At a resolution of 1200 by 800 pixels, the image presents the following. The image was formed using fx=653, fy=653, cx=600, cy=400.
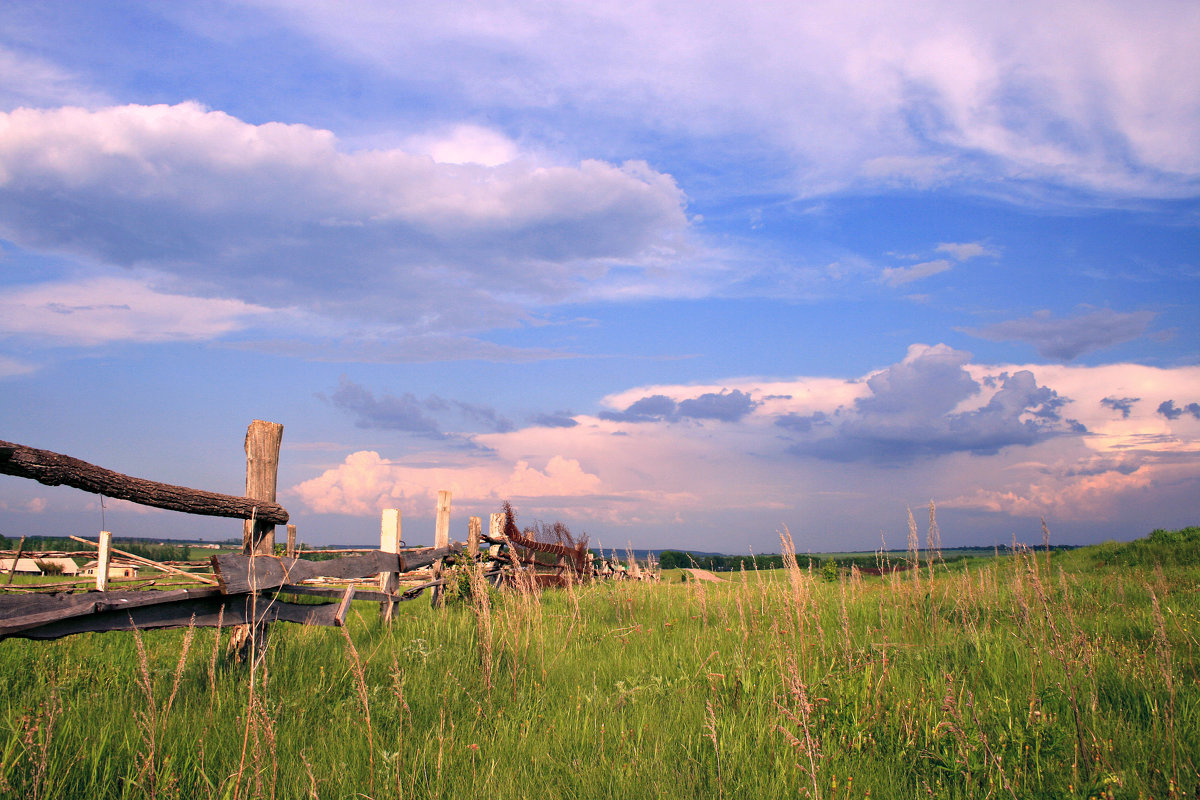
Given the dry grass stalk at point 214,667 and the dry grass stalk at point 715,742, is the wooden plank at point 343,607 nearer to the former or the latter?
the dry grass stalk at point 214,667

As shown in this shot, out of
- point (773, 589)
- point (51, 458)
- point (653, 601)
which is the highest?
point (51, 458)

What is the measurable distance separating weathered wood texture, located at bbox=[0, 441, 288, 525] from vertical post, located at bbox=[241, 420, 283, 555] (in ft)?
0.58

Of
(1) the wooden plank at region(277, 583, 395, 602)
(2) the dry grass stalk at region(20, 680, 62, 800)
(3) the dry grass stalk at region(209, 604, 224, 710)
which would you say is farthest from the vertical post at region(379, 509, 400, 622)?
(2) the dry grass stalk at region(20, 680, 62, 800)

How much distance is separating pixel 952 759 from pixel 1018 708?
1353mm

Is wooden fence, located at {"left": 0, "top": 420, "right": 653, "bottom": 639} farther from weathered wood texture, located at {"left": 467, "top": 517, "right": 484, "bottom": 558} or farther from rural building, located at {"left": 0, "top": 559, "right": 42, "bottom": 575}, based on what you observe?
A: rural building, located at {"left": 0, "top": 559, "right": 42, "bottom": 575}

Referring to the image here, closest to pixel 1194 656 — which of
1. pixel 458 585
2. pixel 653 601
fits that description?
pixel 653 601

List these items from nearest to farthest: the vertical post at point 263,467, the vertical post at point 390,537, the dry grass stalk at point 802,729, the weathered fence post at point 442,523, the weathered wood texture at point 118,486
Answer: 1. the dry grass stalk at point 802,729
2. the weathered wood texture at point 118,486
3. the vertical post at point 263,467
4. the vertical post at point 390,537
5. the weathered fence post at point 442,523

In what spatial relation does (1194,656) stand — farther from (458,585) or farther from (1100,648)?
(458,585)

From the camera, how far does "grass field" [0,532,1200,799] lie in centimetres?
339

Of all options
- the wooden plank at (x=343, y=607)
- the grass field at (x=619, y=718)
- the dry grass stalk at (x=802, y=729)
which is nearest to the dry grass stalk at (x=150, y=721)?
the grass field at (x=619, y=718)

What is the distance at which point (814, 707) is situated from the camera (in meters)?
4.30

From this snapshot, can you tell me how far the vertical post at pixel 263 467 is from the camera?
623 centimetres

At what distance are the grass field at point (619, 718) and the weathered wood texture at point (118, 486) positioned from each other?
3.79 feet

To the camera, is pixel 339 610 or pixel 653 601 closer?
pixel 339 610
